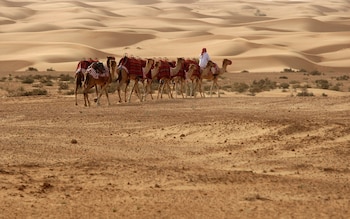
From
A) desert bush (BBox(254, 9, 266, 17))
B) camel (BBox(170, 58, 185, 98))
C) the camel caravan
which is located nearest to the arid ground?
the camel caravan

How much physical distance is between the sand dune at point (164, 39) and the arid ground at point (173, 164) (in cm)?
4429

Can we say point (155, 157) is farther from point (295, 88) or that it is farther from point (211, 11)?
point (211, 11)

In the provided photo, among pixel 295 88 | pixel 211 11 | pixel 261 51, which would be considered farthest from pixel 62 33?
pixel 211 11

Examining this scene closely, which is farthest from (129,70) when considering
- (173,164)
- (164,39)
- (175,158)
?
(164,39)

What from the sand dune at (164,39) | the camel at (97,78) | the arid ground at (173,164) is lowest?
the arid ground at (173,164)

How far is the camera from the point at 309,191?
11.8 meters

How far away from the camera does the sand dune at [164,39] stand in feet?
240

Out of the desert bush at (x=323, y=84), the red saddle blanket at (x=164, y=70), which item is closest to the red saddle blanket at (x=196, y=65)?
the red saddle blanket at (x=164, y=70)

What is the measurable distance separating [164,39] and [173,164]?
270 ft

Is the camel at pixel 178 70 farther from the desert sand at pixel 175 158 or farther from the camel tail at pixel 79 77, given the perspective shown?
the camel tail at pixel 79 77

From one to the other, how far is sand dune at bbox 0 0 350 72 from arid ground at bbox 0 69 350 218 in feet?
145

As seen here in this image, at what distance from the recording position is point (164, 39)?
95.9 metres

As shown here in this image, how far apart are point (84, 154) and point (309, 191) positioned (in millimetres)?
4900

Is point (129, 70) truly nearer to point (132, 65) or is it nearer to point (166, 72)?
point (132, 65)
